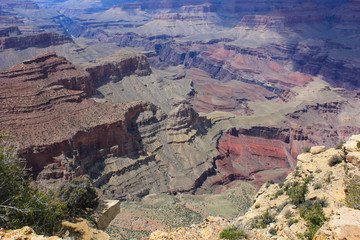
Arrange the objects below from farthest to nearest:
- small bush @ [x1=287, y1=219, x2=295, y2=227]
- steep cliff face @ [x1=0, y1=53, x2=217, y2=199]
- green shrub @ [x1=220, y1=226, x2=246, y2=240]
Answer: steep cliff face @ [x1=0, y1=53, x2=217, y2=199]
small bush @ [x1=287, y1=219, x2=295, y2=227]
green shrub @ [x1=220, y1=226, x2=246, y2=240]

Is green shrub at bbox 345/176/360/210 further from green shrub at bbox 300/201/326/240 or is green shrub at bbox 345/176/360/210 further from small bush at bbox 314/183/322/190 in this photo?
small bush at bbox 314/183/322/190

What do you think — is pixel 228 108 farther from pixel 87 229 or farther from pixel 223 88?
pixel 87 229

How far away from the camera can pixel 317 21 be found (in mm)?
186500

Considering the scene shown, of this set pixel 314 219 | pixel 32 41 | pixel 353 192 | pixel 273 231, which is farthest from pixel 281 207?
pixel 32 41

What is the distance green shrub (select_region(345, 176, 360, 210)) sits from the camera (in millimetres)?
16059

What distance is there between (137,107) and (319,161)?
37999 mm

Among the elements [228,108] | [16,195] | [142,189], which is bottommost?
[228,108]

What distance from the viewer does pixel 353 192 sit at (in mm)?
17047

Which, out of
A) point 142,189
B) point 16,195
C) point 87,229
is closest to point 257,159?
point 142,189

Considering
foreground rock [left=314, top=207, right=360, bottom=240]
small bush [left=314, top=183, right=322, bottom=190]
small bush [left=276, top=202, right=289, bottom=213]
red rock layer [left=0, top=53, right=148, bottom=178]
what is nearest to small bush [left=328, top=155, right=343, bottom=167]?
small bush [left=314, top=183, right=322, bottom=190]

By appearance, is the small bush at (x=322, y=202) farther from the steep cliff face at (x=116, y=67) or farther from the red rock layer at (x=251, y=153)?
the steep cliff face at (x=116, y=67)

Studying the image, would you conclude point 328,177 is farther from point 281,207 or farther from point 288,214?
point 288,214

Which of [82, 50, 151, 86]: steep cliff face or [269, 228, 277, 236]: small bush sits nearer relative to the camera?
[269, 228, 277, 236]: small bush

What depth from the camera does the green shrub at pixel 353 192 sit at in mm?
16059
